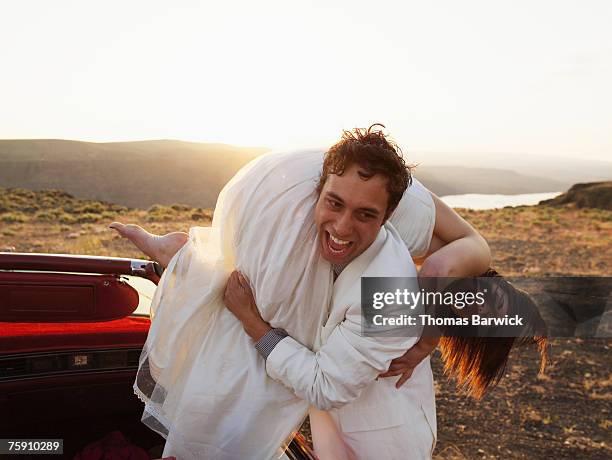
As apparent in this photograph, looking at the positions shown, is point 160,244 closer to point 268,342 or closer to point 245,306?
point 245,306

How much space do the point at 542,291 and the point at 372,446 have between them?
806 cm

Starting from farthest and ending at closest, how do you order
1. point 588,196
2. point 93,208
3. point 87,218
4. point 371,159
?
point 588,196, point 93,208, point 87,218, point 371,159

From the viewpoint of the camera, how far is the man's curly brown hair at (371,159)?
2.03 meters

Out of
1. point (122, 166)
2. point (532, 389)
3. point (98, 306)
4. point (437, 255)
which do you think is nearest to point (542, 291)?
point (532, 389)

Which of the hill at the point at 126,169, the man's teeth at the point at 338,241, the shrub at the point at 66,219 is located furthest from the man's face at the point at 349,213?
the hill at the point at 126,169

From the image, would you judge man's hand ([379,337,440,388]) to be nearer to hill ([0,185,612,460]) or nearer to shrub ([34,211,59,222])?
hill ([0,185,612,460])

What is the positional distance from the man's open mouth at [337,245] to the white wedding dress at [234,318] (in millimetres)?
90

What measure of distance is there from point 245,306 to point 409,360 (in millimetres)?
679

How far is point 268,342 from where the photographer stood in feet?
7.29

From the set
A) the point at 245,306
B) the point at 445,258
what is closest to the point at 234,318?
the point at 245,306

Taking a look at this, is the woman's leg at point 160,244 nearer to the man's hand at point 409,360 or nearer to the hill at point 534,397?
the man's hand at point 409,360

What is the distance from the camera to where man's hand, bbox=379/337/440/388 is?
7.48 ft

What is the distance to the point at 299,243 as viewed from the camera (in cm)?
219

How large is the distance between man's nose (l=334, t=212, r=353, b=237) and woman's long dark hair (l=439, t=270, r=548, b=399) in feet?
2.81
